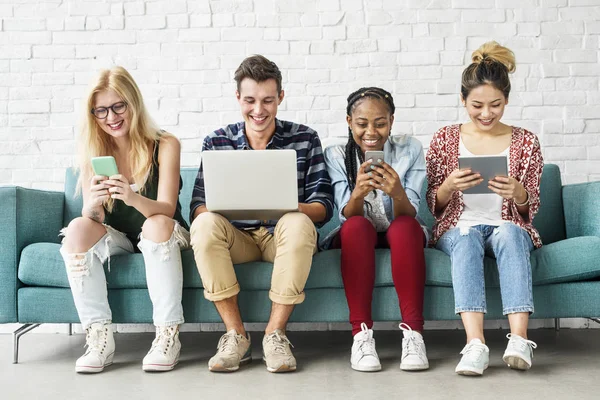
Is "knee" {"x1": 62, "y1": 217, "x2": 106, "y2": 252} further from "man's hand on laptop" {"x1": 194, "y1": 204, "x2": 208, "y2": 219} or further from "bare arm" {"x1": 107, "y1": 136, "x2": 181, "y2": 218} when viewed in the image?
"man's hand on laptop" {"x1": 194, "y1": 204, "x2": 208, "y2": 219}

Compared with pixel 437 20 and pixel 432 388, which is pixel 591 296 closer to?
pixel 432 388

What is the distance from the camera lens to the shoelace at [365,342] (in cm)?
219

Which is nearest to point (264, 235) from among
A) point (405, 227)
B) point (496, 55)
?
point (405, 227)

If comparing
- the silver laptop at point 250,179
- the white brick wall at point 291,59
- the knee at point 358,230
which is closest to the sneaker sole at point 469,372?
the knee at point 358,230

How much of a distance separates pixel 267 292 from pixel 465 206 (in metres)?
0.79

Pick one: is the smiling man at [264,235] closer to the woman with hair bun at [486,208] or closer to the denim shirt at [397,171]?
the denim shirt at [397,171]

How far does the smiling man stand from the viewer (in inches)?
86.4

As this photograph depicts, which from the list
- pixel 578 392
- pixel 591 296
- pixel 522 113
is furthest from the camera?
pixel 522 113

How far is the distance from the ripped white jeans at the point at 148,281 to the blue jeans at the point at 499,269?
0.92 metres

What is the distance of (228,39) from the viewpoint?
325 centimetres

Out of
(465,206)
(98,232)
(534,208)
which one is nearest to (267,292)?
(98,232)

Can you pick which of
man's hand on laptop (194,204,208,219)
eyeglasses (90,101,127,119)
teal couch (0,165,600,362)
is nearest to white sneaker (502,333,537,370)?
teal couch (0,165,600,362)

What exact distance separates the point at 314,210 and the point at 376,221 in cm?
25

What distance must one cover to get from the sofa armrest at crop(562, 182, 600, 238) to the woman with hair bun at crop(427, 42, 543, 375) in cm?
25
